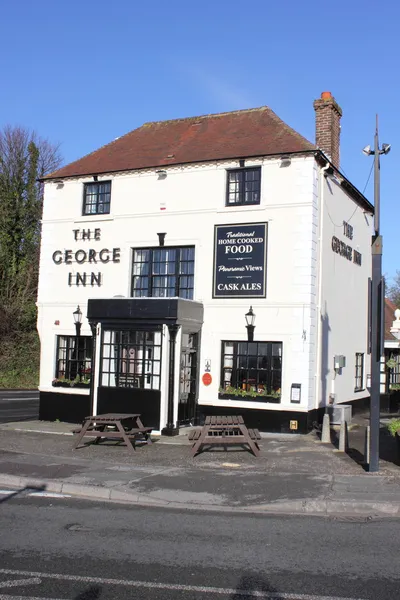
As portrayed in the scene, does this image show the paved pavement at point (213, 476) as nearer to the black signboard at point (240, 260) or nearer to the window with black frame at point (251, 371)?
the window with black frame at point (251, 371)

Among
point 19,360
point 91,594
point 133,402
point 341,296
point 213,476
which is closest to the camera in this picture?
point 91,594

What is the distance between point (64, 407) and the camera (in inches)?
749

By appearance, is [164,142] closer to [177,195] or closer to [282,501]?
[177,195]

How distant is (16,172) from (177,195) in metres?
24.5

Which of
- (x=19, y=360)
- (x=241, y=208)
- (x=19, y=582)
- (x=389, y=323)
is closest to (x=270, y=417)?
(x=241, y=208)

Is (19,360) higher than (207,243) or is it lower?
lower

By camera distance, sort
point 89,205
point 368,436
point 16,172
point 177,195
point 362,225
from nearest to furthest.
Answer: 1. point 368,436
2. point 177,195
3. point 89,205
4. point 362,225
5. point 16,172

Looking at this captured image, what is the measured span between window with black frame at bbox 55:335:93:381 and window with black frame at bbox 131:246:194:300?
2233 millimetres

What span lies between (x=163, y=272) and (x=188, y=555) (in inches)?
488

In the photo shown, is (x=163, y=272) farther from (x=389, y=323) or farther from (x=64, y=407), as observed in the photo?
(x=389, y=323)

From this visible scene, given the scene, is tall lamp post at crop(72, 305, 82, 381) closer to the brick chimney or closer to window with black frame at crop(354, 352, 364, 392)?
the brick chimney

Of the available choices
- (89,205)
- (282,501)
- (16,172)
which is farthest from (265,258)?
(16,172)

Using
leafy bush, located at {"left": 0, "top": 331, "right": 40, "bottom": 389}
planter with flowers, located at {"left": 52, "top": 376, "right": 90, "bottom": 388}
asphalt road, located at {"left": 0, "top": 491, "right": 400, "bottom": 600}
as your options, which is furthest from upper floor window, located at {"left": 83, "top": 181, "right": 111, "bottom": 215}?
leafy bush, located at {"left": 0, "top": 331, "right": 40, "bottom": 389}

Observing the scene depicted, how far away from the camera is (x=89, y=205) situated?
1977 centimetres
